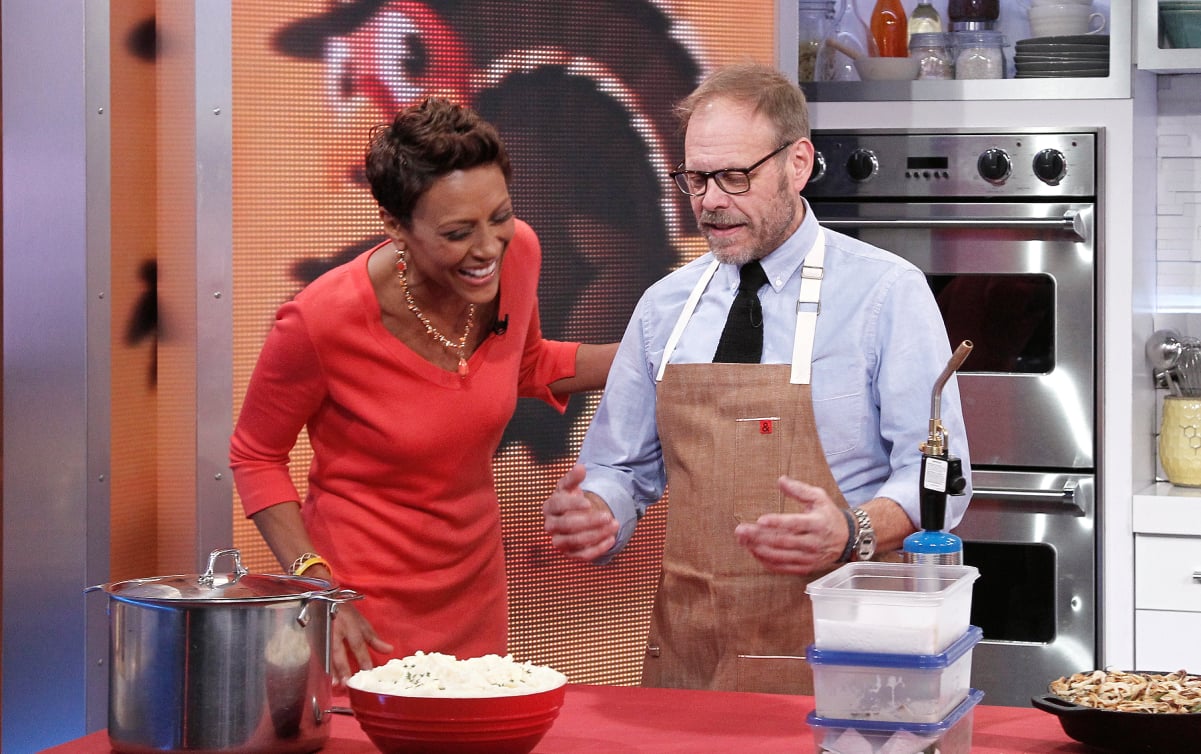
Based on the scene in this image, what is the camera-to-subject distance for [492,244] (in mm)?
2150

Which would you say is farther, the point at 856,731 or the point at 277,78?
the point at 277,78

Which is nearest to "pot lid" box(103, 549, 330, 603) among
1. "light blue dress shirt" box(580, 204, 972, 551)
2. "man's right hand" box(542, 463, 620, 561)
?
"man's right hand" box(542, 463, 620, 561)

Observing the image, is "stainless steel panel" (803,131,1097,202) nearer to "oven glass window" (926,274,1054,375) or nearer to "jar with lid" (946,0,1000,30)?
"oven glass window" (926,274,1054,375)

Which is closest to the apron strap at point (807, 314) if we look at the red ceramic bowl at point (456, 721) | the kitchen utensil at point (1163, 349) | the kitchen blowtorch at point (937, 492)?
the kitchen blowtorch at point (937, 492)

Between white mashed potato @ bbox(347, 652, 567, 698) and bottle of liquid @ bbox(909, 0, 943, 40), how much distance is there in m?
2.52

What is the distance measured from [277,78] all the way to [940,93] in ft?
5.51

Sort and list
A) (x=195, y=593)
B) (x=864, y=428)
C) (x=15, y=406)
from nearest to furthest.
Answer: (x=195, y=593) < (x=864, y=428) < (x=15, y=406)

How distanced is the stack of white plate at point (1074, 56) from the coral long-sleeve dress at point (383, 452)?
1.79m

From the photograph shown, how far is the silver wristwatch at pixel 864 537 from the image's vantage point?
1.95 m

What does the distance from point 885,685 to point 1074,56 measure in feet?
8.06

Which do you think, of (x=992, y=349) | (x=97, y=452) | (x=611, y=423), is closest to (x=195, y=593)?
(x=611, y=423)

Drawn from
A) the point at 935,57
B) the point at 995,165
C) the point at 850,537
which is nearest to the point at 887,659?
the point at 850,537

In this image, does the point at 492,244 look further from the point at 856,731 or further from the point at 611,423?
the point at 856,731

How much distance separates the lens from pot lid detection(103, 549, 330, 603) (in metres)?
1.52
